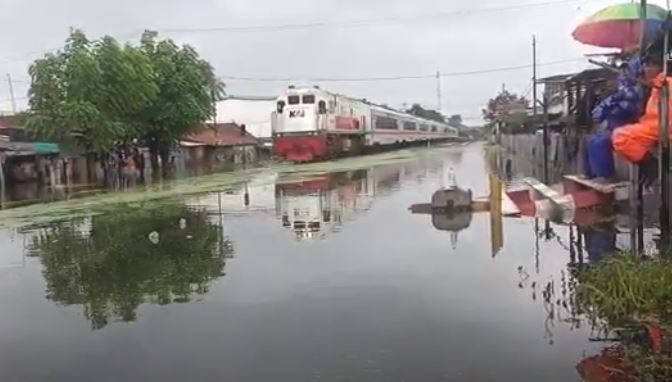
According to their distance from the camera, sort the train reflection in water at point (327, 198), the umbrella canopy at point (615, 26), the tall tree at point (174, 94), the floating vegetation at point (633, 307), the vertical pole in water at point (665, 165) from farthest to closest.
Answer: the tall tree at point (174, 94)
the train reflection in water at point (327, 198)
the umbrella canopy at point (615, 26)
the vertical pole in water at point (665, 165)
the floating vegetation at point (633, 307)

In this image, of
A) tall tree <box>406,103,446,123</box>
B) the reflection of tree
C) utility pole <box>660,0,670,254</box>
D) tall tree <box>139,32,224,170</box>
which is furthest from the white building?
utility pole <box>660,0,670,254</box>

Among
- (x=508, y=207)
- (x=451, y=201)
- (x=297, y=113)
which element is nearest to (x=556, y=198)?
(x=508, y=207)

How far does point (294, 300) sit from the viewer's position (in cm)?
911

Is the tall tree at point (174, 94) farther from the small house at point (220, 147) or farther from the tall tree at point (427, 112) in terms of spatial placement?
the tall tree at point (427, 112)

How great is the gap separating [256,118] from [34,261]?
66.7m

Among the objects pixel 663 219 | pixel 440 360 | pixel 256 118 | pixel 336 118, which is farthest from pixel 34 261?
pixel 256 118

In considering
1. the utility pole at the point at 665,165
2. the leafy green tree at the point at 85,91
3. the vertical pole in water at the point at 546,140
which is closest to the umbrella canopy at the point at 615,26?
the utility pole at the point at 665,165

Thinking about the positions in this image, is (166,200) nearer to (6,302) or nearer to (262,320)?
(6,302)

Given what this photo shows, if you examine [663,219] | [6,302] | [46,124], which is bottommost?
[6,302]

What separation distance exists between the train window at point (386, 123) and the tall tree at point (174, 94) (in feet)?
73.2

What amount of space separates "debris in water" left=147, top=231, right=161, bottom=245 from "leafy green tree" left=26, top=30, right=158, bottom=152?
18774 millimetres

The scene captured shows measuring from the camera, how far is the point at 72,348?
7.47m

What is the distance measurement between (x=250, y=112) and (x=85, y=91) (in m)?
46.4

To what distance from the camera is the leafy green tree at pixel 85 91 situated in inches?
1294
